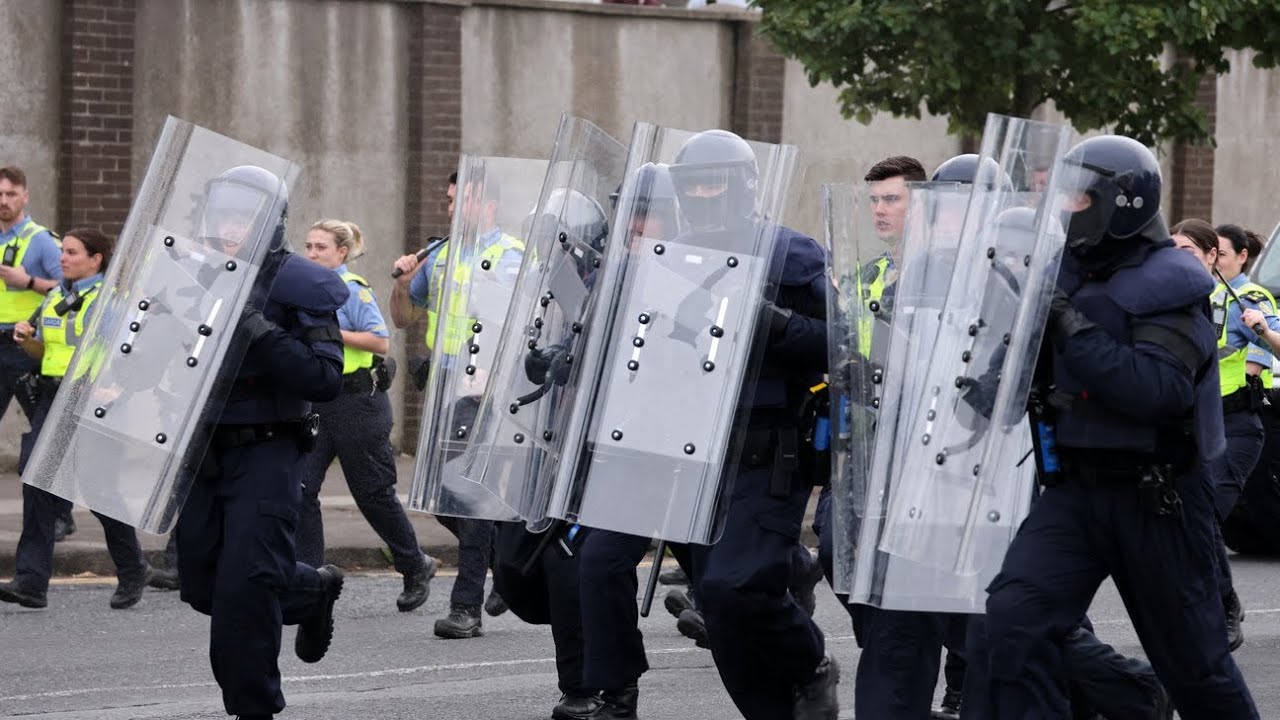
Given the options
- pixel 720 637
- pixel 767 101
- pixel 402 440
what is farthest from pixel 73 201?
pixel 720 637

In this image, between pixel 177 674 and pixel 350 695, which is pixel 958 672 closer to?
pixel 350 695

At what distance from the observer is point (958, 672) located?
284 inches

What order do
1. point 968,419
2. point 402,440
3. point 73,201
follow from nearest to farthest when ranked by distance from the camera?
point 968,419
point 73,201
point 402,440

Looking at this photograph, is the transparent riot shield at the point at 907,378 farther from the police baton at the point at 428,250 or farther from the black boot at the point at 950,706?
the police baton at the point at 428,250

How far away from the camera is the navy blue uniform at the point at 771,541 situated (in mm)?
6023

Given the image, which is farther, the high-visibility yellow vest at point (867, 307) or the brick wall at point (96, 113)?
the brick wall at point (96, 113)

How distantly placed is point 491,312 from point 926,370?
1.81m

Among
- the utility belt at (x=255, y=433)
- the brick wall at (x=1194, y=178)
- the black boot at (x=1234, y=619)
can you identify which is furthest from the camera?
the brick wall at (x=1194, y=178)

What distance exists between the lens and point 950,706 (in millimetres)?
7281

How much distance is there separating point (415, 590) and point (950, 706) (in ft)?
10.4

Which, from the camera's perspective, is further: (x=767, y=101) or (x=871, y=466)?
(x=767, y=101)

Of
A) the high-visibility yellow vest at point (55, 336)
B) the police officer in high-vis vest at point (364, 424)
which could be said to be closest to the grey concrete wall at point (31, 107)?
the high-visibility yellow vest at point (55, 336)

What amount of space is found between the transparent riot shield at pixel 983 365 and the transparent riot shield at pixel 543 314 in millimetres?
1317

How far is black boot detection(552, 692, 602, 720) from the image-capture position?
23.5 feet
